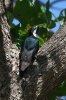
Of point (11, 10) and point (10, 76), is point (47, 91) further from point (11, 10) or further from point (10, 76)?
point (11, 10)

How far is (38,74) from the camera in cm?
288

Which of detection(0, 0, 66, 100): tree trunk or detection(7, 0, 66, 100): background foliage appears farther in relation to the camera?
detection(7, 0, 66, 100): background foliage

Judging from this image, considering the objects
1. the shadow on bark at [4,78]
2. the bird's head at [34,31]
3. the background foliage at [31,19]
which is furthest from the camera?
the background foliage at [31,19]

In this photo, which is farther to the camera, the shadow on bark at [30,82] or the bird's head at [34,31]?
the bird's head at [34,31]

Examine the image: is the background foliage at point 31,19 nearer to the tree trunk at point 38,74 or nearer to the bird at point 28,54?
the bird at point 28,54

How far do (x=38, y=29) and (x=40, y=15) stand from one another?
0.44 ft

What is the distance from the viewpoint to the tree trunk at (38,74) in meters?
2.85

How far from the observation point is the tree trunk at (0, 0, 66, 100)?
2852mm

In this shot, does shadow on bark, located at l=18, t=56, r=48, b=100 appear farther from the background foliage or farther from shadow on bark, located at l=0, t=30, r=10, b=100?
the background foliage

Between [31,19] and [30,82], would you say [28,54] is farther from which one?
[31,19]

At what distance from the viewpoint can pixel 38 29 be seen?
3650 millimetres

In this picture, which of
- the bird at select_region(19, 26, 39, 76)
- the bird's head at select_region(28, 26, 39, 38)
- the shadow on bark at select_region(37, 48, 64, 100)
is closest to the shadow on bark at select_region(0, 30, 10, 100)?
the bird at select_region(19, 26, 39, 76)

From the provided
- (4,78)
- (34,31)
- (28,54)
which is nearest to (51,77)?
(28,54)

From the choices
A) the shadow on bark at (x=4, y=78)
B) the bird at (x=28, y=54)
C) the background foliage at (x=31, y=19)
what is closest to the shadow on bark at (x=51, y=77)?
the bird at (x=28, y=54)
